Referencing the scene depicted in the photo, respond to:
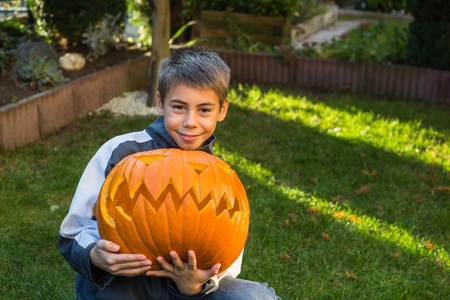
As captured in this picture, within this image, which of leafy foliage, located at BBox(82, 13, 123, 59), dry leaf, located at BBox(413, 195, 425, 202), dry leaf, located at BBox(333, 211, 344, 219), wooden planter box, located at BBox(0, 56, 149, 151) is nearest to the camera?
dry leaf, located at BBox(333, 211, 344, 219)

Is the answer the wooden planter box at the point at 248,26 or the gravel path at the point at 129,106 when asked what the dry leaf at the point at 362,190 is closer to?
the gravel path at the point at 129,106

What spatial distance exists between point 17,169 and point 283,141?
→ 2.55 m

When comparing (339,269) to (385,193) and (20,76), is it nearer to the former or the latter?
(385,193)

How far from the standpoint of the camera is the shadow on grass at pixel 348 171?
12.7 ft

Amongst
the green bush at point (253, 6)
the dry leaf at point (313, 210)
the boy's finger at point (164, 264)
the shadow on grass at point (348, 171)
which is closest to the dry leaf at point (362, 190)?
the shadow on grass at point (348, 171)

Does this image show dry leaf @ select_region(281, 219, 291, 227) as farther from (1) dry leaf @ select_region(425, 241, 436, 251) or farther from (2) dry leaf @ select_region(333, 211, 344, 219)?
(1) dry leaf @ select_region(425, 241, 436, 251)

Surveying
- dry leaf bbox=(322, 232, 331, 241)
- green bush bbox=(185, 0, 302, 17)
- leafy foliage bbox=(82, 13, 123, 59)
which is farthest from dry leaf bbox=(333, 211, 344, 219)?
green bush bbox=(185, 0, 302, 17)

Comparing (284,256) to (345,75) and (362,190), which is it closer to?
(362,190)

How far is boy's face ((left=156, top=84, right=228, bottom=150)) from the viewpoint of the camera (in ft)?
6.72

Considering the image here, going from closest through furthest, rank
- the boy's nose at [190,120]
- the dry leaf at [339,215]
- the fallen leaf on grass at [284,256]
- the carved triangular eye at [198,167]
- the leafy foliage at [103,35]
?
the carved triangular eye at [198,167] < the boy's nose at [190,120] < the fallen leaf on grass at [284,256] < the dry leaf at [339,215] < the leafy foliage at [103,35]

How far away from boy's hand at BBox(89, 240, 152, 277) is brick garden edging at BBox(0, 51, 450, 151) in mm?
3238

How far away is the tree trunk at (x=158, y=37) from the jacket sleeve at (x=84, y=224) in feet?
12.8

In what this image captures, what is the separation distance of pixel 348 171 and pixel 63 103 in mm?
3013

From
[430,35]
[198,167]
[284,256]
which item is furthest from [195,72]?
[430,35]
